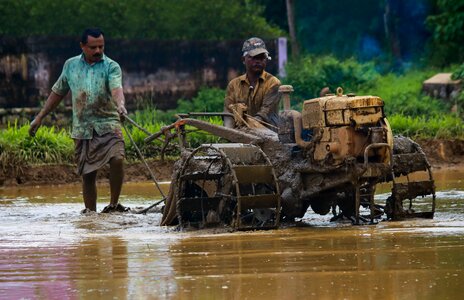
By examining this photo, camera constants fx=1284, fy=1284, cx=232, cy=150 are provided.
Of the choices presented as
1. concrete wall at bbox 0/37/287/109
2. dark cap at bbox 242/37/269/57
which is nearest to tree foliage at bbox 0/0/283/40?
concrete wall at bbox 0/37/287/109

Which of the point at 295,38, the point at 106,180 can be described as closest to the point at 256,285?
the point at 106,180

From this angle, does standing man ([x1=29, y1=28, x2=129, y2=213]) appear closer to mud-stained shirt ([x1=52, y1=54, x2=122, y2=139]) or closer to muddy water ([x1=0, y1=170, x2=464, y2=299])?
mud-stained shirt ([x1=52, y1=54, x2=122, y2=139])

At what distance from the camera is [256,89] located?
13859 mm

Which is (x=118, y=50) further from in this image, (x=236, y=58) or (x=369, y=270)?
(x=369, y=270)

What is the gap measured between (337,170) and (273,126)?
57.6 inches

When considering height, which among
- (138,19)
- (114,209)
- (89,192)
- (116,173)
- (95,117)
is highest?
(138,19)

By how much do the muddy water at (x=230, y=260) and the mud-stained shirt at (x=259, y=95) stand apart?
4.11 ft

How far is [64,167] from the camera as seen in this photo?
1980 cm

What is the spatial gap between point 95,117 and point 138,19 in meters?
14.5

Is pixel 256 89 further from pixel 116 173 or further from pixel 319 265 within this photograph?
pixel 319 265

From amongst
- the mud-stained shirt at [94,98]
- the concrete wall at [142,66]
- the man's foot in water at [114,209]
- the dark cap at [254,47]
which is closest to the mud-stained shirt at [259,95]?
the dark cap at [254,47]

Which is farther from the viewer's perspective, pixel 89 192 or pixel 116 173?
pixel 89 192

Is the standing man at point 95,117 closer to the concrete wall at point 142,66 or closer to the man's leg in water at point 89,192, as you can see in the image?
the man's leg in water at point 89,192

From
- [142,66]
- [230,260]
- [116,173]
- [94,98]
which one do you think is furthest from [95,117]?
[142,66]
